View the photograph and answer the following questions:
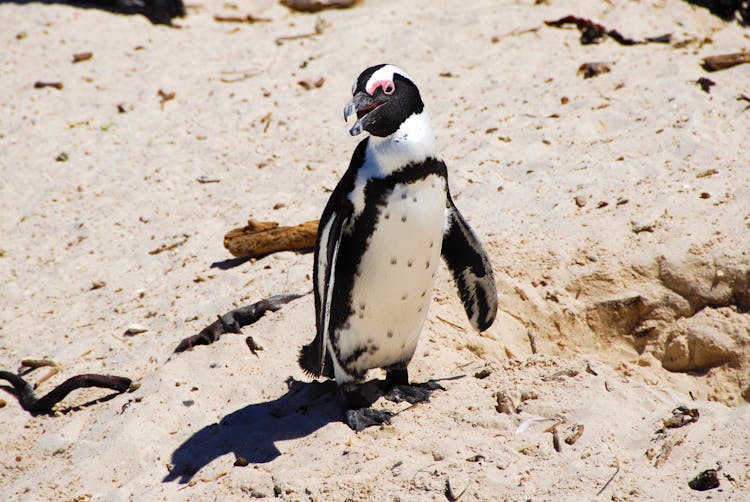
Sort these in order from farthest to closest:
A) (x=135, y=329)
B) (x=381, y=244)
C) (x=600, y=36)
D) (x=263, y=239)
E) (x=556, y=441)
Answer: (x=600, y=36) → (x=263, y=239) → (x=135, y=329) → (x=381, y=244) → (x=556, y=441)

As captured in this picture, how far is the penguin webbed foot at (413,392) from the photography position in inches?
146

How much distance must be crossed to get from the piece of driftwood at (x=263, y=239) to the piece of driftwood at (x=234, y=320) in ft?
1.86

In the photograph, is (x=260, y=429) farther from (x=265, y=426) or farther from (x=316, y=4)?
(x=316, y=4)

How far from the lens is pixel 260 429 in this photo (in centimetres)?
369

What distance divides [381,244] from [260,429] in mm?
965

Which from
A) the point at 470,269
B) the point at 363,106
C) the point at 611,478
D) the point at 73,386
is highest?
the point at 363,106

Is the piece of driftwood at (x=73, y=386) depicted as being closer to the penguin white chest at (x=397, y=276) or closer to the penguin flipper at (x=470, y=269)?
the penguin white chest at (x=397, y=276)

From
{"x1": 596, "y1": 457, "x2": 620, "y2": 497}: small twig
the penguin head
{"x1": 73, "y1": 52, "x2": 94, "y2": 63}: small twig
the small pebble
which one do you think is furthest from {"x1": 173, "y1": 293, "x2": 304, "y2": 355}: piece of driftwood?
{"x1": 73, "y1": 52, "x2": 94, "y2": 63}: small twig

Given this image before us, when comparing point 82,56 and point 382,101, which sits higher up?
point 382,101

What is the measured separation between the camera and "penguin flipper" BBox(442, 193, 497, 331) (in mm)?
3918

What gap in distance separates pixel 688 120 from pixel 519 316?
1.96 meters

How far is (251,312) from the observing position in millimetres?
4438

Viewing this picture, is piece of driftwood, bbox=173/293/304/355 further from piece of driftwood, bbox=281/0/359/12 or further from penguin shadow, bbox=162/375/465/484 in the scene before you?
piece of driftwood, bbox=281/0/359/12

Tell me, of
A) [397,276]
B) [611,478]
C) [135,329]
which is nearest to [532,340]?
[397,276]
